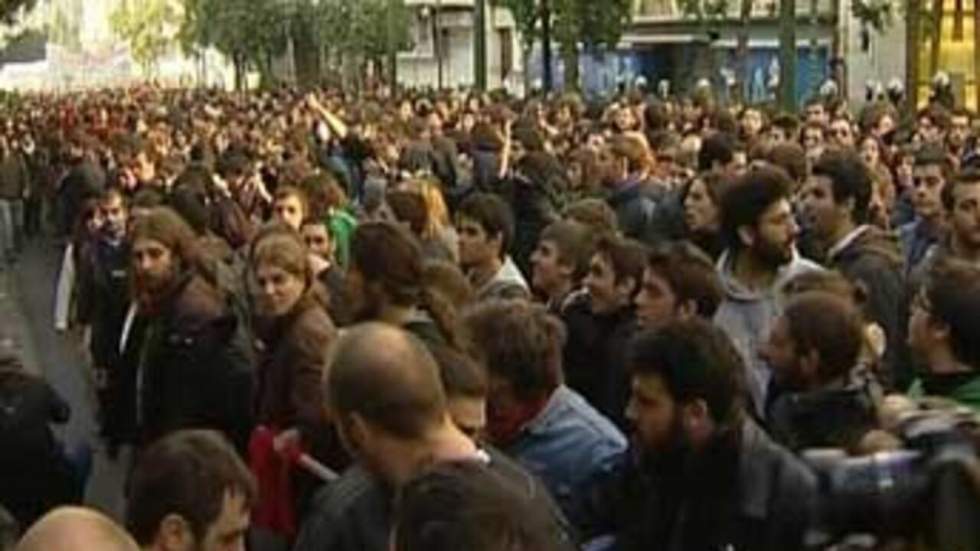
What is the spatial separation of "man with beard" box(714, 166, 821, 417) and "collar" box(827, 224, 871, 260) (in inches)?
25.8

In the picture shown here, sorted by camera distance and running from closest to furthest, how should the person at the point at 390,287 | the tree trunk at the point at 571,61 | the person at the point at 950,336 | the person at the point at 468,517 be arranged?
the person at the point at 468,517 < the person at the point at 950,336 < the person at the point at 390,287 < the tree trunk at the point at 571,61

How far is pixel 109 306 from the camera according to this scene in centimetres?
1334

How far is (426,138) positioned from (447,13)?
7763cm

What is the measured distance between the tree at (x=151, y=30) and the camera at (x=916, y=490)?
133899 millimetres

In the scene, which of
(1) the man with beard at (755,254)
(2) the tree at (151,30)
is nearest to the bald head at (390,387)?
(1) the man with beard at (755,254)

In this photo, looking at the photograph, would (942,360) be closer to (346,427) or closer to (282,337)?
(346,427)

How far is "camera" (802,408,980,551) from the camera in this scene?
323 centimetres

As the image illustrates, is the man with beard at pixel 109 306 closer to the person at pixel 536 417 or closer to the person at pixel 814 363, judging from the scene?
the person at pixel 536 417

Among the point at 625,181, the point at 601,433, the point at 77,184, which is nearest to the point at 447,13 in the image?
the point at 77,184

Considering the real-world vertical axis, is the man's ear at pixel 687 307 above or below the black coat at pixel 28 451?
above

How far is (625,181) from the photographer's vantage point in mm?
13305

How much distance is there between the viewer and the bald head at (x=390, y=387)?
4.94 m

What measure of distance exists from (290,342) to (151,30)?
13421 cm

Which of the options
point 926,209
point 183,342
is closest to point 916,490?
point 183,342
